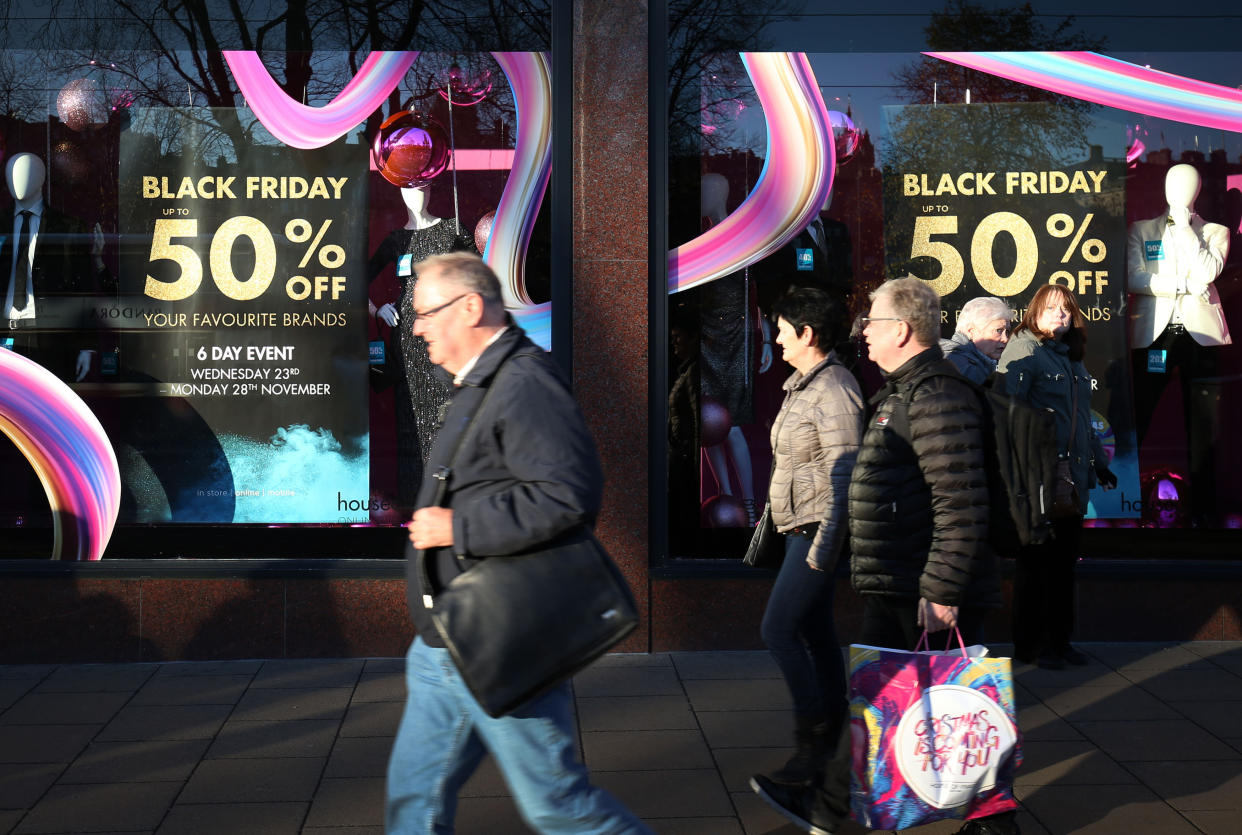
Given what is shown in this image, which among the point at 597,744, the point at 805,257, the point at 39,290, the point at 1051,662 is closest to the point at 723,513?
the point at 805,257

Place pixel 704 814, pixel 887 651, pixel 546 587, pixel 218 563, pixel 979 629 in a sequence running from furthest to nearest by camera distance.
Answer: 1. pixel 218 563
2. pixel 704 814
3. pixel 979 629
4. pixel 887 651
5. pixel 546 587

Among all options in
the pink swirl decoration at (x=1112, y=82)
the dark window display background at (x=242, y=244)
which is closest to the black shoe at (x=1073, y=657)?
the pink swirl decoration at (x=1112, y=82)

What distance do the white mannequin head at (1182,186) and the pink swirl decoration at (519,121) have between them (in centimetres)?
321

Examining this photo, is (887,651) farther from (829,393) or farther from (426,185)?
(426,185)

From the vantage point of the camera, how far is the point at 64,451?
6.45m

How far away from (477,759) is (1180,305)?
516cm

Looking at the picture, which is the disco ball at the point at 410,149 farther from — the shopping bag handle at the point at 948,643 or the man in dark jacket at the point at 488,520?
the shopping bag handle at the point at 948,643

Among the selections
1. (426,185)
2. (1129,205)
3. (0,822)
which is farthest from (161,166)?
(1129,205)

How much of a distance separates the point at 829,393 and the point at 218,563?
3.43 meters

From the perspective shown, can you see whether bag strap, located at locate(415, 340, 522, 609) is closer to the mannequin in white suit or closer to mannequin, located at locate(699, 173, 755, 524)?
mannequin, located at locate(699, 173, 755, 524)

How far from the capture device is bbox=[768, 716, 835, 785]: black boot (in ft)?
13.8

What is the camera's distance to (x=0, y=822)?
4.03 metres

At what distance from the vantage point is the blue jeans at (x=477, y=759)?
277cm

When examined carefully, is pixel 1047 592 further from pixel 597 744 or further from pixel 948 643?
pixel 948 643
